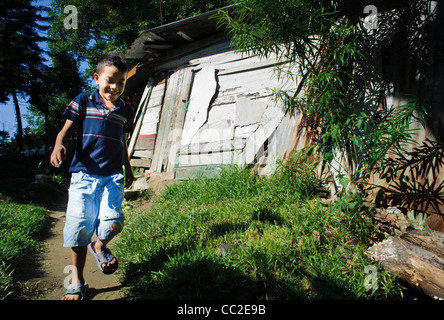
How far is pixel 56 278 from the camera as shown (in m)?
2.11

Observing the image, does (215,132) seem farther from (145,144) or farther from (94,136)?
(94,136)

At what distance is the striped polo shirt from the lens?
1.96 meters

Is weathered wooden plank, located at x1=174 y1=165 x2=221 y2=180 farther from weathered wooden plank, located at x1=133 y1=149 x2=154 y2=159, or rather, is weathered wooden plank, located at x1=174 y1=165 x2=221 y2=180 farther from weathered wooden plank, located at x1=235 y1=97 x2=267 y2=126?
weathered wooden plank, located at x1=133 y1=149 x2=154 y2=159

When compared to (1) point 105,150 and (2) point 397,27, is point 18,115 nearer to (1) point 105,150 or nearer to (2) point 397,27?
(1) point 105,150

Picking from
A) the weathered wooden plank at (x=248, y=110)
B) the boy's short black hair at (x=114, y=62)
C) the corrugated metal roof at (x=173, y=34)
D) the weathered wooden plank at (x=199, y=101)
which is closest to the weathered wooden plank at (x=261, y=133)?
the weathered wooden plank at (x=248, y=110)

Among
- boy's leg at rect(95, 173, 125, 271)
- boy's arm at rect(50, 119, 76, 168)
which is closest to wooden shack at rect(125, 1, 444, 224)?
boy's leg at rect(95, 173, 125, 271)

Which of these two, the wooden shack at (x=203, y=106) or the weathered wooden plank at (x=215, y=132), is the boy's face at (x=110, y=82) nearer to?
the wooden shack at (x=203, y=106)

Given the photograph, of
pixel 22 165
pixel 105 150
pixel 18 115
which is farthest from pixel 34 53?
pixel 105 150

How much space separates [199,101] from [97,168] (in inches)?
146

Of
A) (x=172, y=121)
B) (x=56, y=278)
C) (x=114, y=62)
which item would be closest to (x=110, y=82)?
(x=114, y=62)

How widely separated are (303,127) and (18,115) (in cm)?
1001

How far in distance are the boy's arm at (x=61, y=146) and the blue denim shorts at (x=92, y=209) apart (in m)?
0.24

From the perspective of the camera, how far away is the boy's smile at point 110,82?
1.97 m

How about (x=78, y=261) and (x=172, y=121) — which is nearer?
(x=78, y=261)
